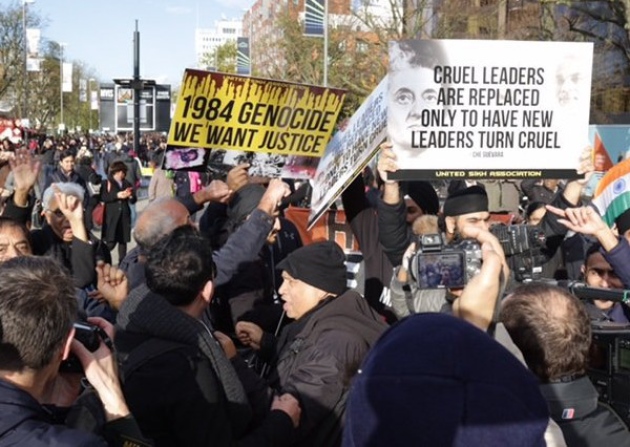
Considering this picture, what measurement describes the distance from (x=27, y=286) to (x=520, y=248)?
7.62 feet

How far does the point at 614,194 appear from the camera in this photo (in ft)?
15.2

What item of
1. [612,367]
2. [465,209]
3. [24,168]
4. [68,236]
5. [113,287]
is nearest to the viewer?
[612,367]

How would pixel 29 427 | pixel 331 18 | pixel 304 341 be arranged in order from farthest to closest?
1. pixel 331 18
2. pixel 304 341
3. pixel 29 427

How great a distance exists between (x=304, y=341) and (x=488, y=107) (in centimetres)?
183

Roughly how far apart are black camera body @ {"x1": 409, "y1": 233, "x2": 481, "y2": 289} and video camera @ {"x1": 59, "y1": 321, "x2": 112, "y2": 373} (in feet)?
4.07

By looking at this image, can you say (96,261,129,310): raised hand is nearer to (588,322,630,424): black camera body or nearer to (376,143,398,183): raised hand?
(376,143,398,183): raised hand

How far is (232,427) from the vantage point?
2.76m

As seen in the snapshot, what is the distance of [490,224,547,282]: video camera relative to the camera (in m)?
3.71

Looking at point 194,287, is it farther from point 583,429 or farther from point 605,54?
point 605,54

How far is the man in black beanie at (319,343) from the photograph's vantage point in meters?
3.11

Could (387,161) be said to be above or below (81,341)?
above

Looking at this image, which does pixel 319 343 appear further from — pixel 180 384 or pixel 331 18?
pixel 331 18

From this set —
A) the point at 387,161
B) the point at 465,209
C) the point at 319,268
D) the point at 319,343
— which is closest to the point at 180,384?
the point at 319,343

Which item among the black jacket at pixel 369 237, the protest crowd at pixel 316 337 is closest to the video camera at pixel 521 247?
the protest crowd at pixel 316 337
